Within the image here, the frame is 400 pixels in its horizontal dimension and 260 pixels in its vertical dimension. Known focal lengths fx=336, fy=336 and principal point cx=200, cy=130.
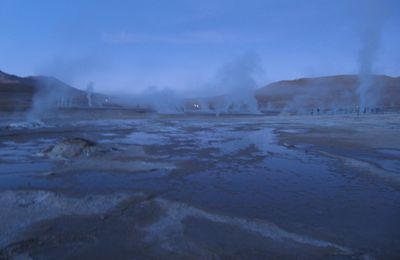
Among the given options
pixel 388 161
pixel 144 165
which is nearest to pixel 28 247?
pixel 144 165

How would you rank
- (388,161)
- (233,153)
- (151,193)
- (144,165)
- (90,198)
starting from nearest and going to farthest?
(90,198) → (151,193) → (144,165) → (388,161) → (233,153)

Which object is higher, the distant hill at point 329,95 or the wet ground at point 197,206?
the distant hill at point 329,95

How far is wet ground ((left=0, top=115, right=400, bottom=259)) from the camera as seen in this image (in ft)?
12.7

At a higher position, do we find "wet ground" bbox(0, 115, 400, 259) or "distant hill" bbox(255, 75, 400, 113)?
"distant hill" bbox(255, 75, 400, 113)

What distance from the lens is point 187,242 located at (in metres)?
4.02

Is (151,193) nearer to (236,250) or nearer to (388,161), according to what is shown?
(236,250)

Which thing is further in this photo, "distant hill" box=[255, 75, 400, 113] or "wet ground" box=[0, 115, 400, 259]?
"distant hill" box=[255, 75, 400, 113]

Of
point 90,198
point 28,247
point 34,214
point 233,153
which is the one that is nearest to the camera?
point 28,247

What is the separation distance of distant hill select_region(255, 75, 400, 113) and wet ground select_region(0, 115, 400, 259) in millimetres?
57436

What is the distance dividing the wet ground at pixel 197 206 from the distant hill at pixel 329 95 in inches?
2261

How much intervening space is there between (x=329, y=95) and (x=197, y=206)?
103079 millimetres

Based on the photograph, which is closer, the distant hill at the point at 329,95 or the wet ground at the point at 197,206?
the wet ground at the point at 197,206

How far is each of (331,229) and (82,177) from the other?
5047 mm

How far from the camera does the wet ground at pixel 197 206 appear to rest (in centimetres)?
388
